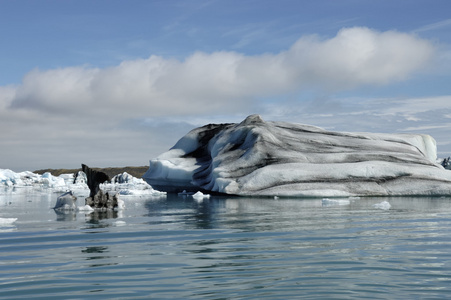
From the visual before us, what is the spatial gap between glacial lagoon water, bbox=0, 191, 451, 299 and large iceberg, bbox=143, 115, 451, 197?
8091mm

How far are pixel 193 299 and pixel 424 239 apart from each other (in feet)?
12.7

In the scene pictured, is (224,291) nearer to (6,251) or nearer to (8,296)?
(8,296)

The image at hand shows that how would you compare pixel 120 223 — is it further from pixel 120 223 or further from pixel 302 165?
pixel 302 165

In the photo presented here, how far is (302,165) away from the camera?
17656 millimetres

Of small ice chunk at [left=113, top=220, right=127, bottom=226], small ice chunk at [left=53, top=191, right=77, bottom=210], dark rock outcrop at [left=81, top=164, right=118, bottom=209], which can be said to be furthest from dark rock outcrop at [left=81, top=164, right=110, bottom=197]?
small ice chunk at [left=113, top=220, right=127, bottom=226]

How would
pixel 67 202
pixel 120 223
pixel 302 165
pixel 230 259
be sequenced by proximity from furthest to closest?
pixel 302 165, pixel 67 202, pixel 120 223, pixel 230 259

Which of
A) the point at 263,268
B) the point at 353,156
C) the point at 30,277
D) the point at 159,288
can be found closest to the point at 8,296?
the point at 30,277

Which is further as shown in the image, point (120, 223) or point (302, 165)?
point (302, 165)

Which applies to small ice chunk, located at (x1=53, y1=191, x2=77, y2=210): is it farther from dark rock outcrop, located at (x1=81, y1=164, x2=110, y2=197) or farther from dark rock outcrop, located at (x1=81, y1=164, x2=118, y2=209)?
dark rock outcrop, located at (x1=81, y1=164, x2=110, y2=197)

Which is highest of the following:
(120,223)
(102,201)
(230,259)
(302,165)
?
(302,165)

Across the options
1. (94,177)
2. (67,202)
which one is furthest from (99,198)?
(67,202)

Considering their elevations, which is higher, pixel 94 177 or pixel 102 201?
pixel 94 177

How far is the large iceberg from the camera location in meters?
16.8

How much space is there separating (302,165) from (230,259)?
12752 millimetres
